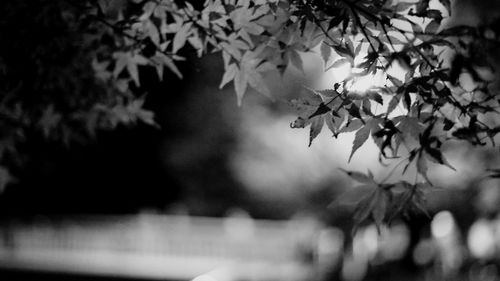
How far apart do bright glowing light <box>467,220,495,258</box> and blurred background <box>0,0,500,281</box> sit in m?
0.06

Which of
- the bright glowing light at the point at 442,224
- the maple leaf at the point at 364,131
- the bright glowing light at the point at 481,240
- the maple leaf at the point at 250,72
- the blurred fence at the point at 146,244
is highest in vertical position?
the blurred fence at the point at 146,244

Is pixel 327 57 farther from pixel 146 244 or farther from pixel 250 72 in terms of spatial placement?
pixel 146 244

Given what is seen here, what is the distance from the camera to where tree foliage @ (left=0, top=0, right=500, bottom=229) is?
7.30ft

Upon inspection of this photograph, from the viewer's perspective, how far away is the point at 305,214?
17.7 metres

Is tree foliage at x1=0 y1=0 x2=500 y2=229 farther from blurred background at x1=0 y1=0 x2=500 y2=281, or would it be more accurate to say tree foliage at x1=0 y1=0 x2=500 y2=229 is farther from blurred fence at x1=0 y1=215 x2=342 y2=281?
blurred fence at x1=0 y1=215 x2=342 y2=281

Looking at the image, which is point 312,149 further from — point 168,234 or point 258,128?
point 168,234

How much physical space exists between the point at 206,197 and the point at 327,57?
18.4 m

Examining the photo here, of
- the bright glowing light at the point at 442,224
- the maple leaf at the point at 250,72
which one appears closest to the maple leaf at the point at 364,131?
the maple leaf at the point at 250,72

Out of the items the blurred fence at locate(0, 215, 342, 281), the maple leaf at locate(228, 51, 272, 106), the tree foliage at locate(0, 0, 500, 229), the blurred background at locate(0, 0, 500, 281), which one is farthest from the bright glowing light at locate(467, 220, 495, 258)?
the maple leaf at locate(228, 51, 272, 106)

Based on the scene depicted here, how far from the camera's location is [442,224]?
1051cm

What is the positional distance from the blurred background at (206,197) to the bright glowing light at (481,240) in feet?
0.20

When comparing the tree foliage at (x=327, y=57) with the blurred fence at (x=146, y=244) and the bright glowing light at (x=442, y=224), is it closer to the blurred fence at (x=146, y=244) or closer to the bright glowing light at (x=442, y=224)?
the bright glowing light at (x=442, y=224)

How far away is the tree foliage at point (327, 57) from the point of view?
2.23m

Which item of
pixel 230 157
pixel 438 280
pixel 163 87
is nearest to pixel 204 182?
pixel 230 157
